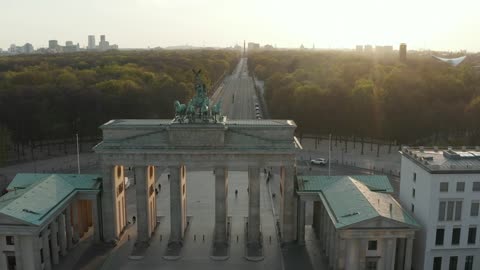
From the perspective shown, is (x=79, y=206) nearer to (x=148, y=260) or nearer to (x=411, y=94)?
(x=148, y=260)

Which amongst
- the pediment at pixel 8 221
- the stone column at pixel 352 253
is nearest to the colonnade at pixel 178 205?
the stone column at pixel 352 253

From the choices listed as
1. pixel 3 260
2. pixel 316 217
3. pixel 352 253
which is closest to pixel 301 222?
pixel 316 217

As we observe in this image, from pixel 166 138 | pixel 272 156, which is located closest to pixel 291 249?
pixel 272 156

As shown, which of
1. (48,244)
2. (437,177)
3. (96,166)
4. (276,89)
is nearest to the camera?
(437,177)

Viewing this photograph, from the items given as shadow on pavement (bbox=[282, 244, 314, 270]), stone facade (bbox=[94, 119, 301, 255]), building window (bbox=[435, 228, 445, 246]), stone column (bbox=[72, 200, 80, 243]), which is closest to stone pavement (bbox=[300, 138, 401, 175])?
shadow on pavement (bbox=[282, 244, 314, 270])

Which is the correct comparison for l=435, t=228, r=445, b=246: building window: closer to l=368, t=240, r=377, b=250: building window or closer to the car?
l=368, t=240, r=377, b=250: building window

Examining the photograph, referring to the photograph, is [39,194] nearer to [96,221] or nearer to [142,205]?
[96,221]
